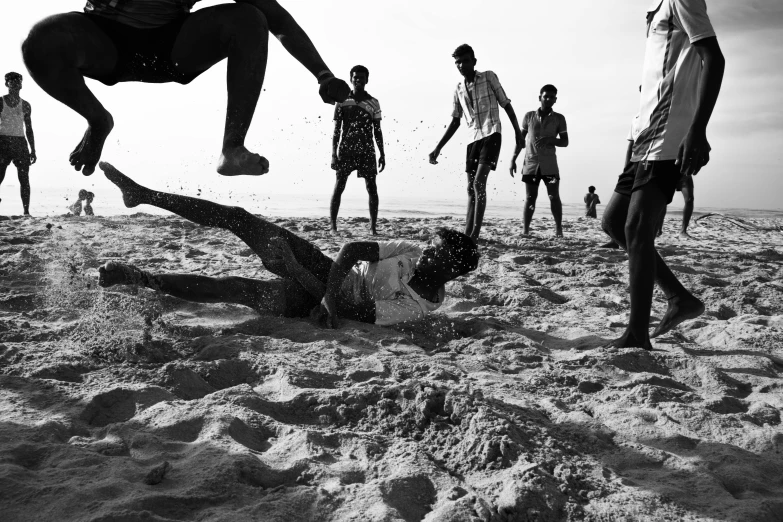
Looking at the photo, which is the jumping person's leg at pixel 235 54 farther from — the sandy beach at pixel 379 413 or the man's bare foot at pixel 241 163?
the sandy beach at pixel 379 413

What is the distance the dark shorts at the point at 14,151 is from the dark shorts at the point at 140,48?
6.26 meters

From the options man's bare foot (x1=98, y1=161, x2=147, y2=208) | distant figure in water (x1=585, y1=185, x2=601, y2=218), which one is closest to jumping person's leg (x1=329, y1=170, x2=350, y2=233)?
man's bare foot (x1=98, y1=161, x2=147, y2=208)

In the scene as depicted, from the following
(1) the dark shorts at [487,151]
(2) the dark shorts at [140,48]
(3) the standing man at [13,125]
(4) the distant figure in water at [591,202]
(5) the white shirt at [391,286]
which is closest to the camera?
(2) the dark shorts at [140,48]

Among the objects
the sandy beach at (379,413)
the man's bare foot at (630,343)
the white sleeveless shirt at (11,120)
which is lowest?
the sandy beach at (379,413)

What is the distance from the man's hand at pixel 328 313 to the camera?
118 inches

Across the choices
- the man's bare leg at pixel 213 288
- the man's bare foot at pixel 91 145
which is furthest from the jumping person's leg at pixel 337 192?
the man's bare foot at pixel 91 145

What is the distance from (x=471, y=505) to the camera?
1.45 metres

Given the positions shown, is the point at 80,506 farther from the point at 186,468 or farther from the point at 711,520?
the point at 711,520

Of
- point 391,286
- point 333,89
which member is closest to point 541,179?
point 391,286

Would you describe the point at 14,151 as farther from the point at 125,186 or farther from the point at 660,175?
the point at 660,175

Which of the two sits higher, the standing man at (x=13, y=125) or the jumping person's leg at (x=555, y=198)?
the standing man at (x=13, y=125)

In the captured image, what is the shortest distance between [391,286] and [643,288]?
131 centimetres

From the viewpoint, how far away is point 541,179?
6891 millimetres

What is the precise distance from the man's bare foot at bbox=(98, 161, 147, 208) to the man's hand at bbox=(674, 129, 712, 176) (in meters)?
2.55
